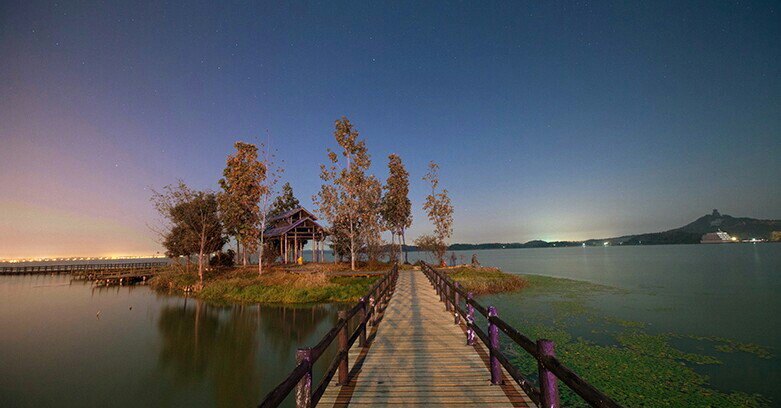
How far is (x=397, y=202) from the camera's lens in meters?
41.9

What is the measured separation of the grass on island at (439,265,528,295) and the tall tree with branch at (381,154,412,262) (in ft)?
37.8

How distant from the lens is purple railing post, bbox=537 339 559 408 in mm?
3766

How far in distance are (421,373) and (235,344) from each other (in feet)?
39.8

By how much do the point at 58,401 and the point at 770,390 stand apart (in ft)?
64.6

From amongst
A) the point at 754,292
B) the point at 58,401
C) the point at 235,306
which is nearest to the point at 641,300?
the point at 754,292

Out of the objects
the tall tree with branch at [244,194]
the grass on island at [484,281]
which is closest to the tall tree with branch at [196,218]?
the tall tree with branch at [244,194]

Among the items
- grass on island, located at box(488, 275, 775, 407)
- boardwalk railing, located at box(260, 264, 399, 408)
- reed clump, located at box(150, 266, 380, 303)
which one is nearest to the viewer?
boardwalk railing, located at box(260, 264, 399, 408)

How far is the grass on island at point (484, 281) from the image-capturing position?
Result: 2639cm

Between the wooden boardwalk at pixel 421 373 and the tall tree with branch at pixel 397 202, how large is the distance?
31928 mm

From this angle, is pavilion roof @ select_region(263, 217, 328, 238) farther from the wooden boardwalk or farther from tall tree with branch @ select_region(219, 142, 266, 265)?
the wooden boardwalk

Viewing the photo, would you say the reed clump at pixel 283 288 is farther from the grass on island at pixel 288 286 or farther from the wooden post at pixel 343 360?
the wooden post at pixel 343 360

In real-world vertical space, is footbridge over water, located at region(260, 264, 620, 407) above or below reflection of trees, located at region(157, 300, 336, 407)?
above

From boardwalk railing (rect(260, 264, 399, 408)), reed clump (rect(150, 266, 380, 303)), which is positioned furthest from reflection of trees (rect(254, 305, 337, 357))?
boardwalk railing (rect(260, 264, 399, 408))

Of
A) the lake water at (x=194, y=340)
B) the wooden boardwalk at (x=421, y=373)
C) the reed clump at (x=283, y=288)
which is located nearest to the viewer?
the wooden boardwalk at (x=421, y=373)
